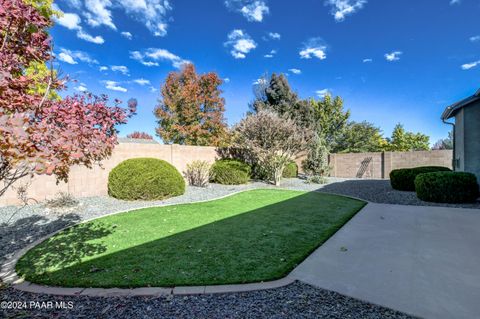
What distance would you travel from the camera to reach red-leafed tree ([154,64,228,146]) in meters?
25.2

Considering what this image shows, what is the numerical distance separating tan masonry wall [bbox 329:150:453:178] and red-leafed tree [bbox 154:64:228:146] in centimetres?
1170

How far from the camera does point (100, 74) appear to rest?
12.3m

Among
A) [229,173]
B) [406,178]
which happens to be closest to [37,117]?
[229,173]

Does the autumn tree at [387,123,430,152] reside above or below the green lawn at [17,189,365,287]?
above

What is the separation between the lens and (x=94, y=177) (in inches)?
359

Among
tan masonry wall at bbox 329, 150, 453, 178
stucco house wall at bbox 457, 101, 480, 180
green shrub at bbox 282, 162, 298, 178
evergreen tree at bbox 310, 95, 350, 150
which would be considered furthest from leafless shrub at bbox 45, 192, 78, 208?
evergreen tree at bbox 310, 95, 350, 150

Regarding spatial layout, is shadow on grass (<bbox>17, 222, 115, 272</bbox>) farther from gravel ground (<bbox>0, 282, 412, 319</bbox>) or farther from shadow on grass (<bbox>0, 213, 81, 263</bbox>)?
gravel ground (<bbox>0, 282, 412, 319</bbox>)

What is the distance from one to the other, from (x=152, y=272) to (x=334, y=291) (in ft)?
7.39

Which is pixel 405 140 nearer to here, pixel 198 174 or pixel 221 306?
pixel 198 174

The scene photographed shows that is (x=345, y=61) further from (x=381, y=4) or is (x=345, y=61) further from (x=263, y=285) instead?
(x=263, y=285)

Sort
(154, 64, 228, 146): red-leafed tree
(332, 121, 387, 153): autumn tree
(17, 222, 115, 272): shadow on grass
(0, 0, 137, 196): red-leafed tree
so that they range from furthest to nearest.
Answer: (332, 121, 387, 153): autumn tree
(154, 64, 228, 146): red-leafed tree
(17, 222, 115, 272): shadow on grass
(0, 0, 137, 196): red-leafed tree

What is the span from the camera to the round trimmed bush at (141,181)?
27.9 ft

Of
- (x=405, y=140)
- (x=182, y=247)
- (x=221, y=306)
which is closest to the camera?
(x=221, y=306)

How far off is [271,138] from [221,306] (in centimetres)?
1138
